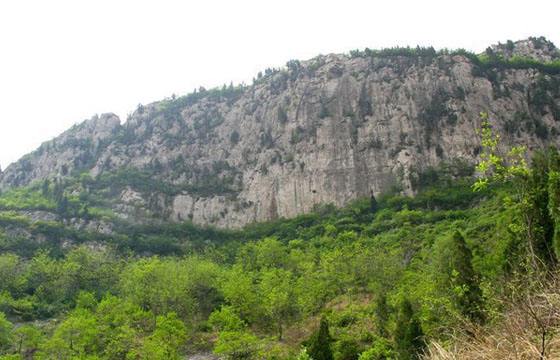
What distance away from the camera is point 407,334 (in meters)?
30.1

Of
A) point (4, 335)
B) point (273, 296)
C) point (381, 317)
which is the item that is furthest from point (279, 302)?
point (4, 335)

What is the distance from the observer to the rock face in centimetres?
10838

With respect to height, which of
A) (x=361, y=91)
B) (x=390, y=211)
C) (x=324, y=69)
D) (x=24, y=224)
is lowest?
(x=390, y=211)

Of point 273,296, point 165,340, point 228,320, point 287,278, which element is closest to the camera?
point 165,340

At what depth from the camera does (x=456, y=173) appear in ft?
334

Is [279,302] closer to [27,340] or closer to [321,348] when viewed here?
[321,348]

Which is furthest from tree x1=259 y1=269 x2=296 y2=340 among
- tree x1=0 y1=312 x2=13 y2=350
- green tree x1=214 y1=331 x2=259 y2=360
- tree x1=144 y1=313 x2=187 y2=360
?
tree x1=0 y1=312 x2=13 y2=350

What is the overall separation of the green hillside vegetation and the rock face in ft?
22.2

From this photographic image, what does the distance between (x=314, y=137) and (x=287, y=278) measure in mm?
63061

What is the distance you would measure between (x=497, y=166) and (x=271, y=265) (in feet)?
223

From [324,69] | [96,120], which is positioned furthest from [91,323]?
[96,120]

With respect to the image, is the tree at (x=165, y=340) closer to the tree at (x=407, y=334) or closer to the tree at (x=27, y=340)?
the tree at (x=27, y=340)

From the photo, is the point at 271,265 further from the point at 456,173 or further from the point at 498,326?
the point at 498,326

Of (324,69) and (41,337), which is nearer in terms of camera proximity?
(41,337)
